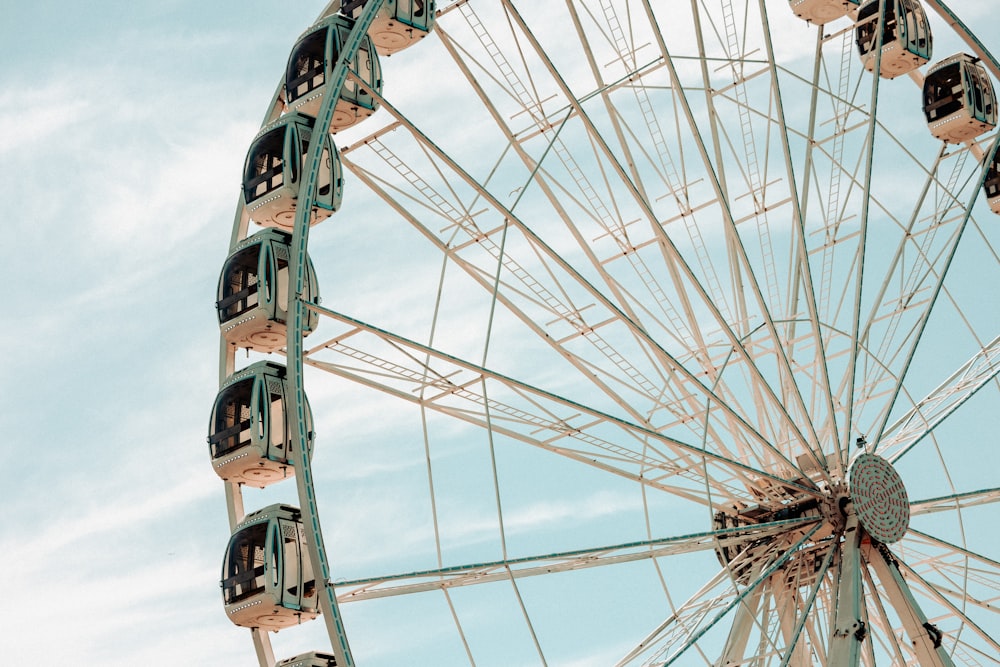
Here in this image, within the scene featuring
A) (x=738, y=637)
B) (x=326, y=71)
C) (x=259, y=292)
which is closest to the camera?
(x=259, y=292)

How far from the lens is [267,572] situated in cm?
1557

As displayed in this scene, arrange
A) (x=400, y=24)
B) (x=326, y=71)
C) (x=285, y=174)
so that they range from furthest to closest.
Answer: (x=400, y=24) < (x=326, y=71) < (x=285, y=174)

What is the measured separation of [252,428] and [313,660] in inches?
97.7

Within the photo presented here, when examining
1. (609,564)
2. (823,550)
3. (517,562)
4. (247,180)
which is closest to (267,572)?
(517,562)

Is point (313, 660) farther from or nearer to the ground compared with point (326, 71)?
nearer to the ground

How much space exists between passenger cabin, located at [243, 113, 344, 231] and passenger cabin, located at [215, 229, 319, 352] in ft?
1.81

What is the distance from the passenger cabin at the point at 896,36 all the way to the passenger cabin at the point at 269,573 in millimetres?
10954

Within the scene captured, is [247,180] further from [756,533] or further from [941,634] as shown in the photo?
[941,634]

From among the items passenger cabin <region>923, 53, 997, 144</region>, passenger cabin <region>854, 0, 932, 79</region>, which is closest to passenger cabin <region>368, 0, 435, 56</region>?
passenger cabin <region>854, 0, 932, 79</region>

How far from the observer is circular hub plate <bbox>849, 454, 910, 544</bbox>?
57.3ft

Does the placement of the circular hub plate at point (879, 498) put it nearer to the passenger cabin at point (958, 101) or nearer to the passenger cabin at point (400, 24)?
the passenger cabin at point (958, 101)

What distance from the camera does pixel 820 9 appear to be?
2112 cm

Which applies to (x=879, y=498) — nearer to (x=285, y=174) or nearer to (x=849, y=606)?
(x=849, y=606)

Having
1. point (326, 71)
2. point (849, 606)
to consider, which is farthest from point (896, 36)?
point (849, 606)
